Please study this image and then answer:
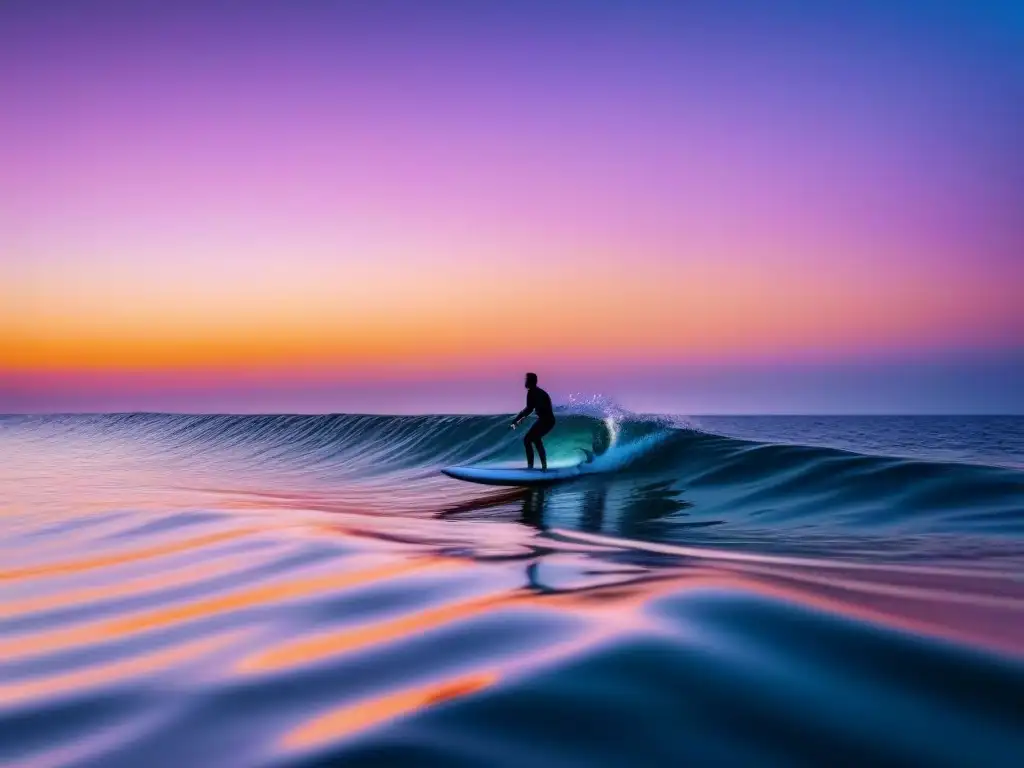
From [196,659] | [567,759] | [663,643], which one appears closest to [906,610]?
[663,643]

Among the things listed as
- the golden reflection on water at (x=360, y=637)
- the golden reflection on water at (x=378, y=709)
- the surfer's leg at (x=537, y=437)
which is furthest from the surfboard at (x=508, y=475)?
the golden reflection on water at (x=378, y=709)

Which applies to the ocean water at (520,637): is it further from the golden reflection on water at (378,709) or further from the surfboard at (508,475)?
the surfboard at (508,475)

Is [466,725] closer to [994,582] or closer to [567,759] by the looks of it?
[567,759]

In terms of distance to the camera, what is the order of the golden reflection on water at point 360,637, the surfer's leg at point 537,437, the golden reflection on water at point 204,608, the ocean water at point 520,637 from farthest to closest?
the surfer's leg at point 537,437 → the golden reflection on water at point 204,608 → the golden reflection on water at point 360,637 → the ocean water at point 520,637

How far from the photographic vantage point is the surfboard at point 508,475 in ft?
38.9

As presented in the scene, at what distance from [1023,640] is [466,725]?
8.55 ft

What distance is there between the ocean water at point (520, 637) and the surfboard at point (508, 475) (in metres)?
3.60

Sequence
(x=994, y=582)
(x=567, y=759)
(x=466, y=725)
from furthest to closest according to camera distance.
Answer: (x=994, y=582)
(x=466, y=725)
(x=567, y=759)

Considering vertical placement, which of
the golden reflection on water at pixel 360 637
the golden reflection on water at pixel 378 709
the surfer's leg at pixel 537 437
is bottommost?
the golden reflection on water at pixel 360 637

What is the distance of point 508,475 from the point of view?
12.0 meters

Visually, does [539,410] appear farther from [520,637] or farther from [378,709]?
[378,709]

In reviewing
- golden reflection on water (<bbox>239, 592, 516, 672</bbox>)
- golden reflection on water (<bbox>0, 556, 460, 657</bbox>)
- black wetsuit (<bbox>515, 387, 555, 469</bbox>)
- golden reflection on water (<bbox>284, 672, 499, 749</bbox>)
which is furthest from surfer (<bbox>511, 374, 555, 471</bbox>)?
golden reflection on water (<bbox>284, 672, 499, 749</bbox>)

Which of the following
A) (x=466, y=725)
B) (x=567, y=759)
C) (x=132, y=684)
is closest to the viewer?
(x=567, y=759)

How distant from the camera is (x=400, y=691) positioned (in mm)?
2488
